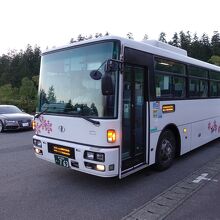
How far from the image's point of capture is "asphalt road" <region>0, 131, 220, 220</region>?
159 inches

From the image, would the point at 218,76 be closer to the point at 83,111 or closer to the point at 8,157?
the point at 83,111

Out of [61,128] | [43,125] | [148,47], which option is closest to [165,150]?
[148,47]

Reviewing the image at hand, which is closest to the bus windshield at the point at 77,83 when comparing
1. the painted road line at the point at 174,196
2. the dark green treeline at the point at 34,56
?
the painted road line at the point at 174,196

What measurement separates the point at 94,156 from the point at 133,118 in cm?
110

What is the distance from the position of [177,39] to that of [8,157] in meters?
73.6

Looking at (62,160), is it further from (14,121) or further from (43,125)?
(14,121)

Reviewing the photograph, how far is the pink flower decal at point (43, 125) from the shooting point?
5341mm

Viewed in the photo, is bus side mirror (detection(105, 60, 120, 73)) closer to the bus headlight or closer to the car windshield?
the bus headlight

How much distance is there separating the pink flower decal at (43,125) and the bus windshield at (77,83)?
8.5 inches

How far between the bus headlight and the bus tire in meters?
A: 1.74

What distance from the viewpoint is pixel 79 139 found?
15.8 feet

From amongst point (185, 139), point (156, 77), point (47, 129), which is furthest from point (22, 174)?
point (185, 139)

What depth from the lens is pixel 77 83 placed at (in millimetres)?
4898

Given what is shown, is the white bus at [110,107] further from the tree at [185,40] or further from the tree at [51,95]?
the tree at [185,40]
